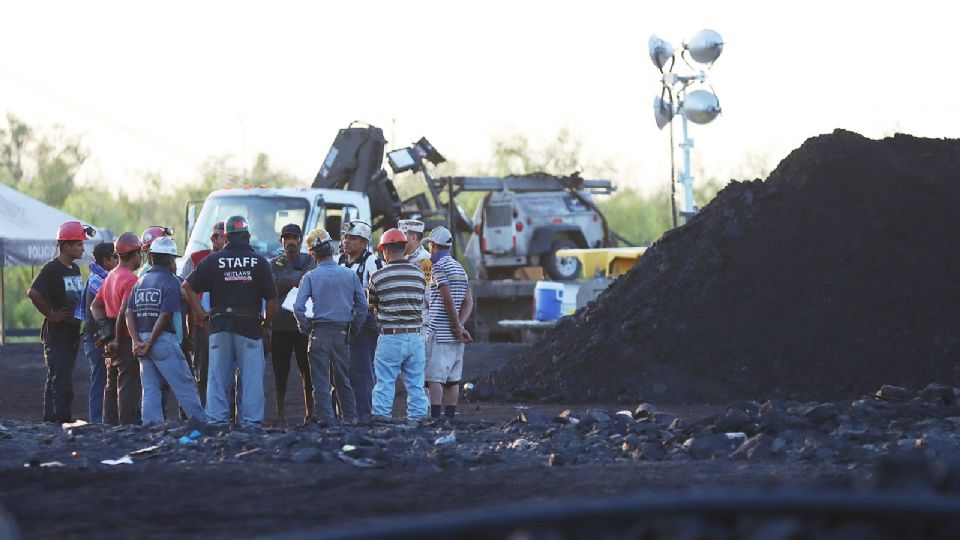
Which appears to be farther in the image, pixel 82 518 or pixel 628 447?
pixel 628 447

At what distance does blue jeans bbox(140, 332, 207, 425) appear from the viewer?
1203 centimetres

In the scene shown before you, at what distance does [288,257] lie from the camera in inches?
537

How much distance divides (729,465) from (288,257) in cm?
Answer: 511

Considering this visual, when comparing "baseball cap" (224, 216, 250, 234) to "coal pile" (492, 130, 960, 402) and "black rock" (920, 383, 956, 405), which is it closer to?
"coal pile" (492, 130, 960, 402)

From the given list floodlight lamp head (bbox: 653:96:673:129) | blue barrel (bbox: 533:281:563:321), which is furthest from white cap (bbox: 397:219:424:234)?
blue barrel (bbox: 533:281:563:321)

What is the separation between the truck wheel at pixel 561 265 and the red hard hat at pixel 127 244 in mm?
18586

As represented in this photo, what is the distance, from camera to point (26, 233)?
2703 centimetres

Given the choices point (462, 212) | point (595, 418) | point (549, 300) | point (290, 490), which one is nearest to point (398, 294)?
point (595, 418)

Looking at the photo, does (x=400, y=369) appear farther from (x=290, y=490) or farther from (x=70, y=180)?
(x=70, y=180)

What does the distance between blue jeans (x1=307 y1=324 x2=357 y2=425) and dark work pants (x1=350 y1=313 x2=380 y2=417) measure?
0.42 metres

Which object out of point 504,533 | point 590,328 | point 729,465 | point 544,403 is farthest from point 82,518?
point 590,328

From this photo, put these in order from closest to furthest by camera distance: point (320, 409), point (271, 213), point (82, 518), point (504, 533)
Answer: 1. point (504, 533)
2. point (82, 518)
3. point (320, 409)
4. point (271, 213)

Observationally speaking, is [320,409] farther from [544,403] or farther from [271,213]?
[271,213]

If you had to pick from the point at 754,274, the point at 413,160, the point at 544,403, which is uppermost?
the point at 413,160
